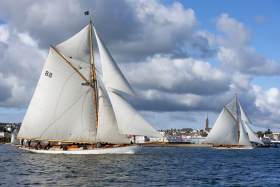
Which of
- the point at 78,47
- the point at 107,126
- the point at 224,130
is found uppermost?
the point at 78,47

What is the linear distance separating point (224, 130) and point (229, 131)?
2425 millimetres

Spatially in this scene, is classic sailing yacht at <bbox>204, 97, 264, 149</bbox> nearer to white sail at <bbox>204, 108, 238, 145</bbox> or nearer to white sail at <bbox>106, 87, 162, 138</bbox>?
white sail at <bbox>204, 108, 238, 145</bbox>

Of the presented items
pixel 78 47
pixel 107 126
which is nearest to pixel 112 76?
pixel 107 126

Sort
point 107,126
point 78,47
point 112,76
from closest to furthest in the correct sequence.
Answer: point 112,76 → point 107,126 → point 78,47

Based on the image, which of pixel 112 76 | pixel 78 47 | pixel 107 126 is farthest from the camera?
pixel 78 47

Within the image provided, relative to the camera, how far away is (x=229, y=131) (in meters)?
107

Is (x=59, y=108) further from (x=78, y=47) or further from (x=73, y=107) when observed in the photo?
(x=78, y=47)

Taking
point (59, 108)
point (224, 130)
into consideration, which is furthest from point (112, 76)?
point (224, 130)

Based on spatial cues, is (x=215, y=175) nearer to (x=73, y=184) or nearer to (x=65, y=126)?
(x=73, y=184)

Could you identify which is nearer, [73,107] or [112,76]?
[112,76]

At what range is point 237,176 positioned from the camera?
34.6 m

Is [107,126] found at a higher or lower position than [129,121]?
lower

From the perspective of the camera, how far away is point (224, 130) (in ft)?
347

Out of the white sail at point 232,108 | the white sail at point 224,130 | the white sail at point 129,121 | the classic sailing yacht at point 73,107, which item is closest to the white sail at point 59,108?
the classic sailing yacht at point 73,107
